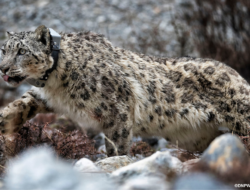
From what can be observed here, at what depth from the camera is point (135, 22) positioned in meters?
12.3

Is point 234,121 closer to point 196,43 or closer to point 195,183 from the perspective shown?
point 195,183

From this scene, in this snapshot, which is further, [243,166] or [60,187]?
[243,166]

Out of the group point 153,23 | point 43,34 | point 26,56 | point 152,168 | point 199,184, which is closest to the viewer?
point 199,184

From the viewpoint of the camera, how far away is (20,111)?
4707mm

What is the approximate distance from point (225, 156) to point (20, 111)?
292cm

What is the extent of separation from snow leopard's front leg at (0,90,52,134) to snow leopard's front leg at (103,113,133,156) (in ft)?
2.83

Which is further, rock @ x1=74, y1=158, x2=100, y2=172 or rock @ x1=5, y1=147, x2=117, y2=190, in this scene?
rock @ x1=74, y1=158, x2=100, y2=172

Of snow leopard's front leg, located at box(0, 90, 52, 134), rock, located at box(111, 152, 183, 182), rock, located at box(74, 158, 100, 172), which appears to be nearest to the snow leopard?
snow leopard's front leg, located at box(0, 90, 52, 134)

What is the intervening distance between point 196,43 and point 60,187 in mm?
7365

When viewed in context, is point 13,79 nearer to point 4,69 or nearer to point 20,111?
point 4,69

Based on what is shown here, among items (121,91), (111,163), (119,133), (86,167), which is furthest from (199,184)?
(121,91)

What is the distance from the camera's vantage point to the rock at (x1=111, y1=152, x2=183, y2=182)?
2.89 metres

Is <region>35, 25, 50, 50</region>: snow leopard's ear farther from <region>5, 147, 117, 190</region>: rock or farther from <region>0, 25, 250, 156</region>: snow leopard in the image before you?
<region>5, 147, 117, 190</region>: rock

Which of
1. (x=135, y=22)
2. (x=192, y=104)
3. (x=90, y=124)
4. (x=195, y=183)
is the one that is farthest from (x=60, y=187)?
(x=135, y=22)
